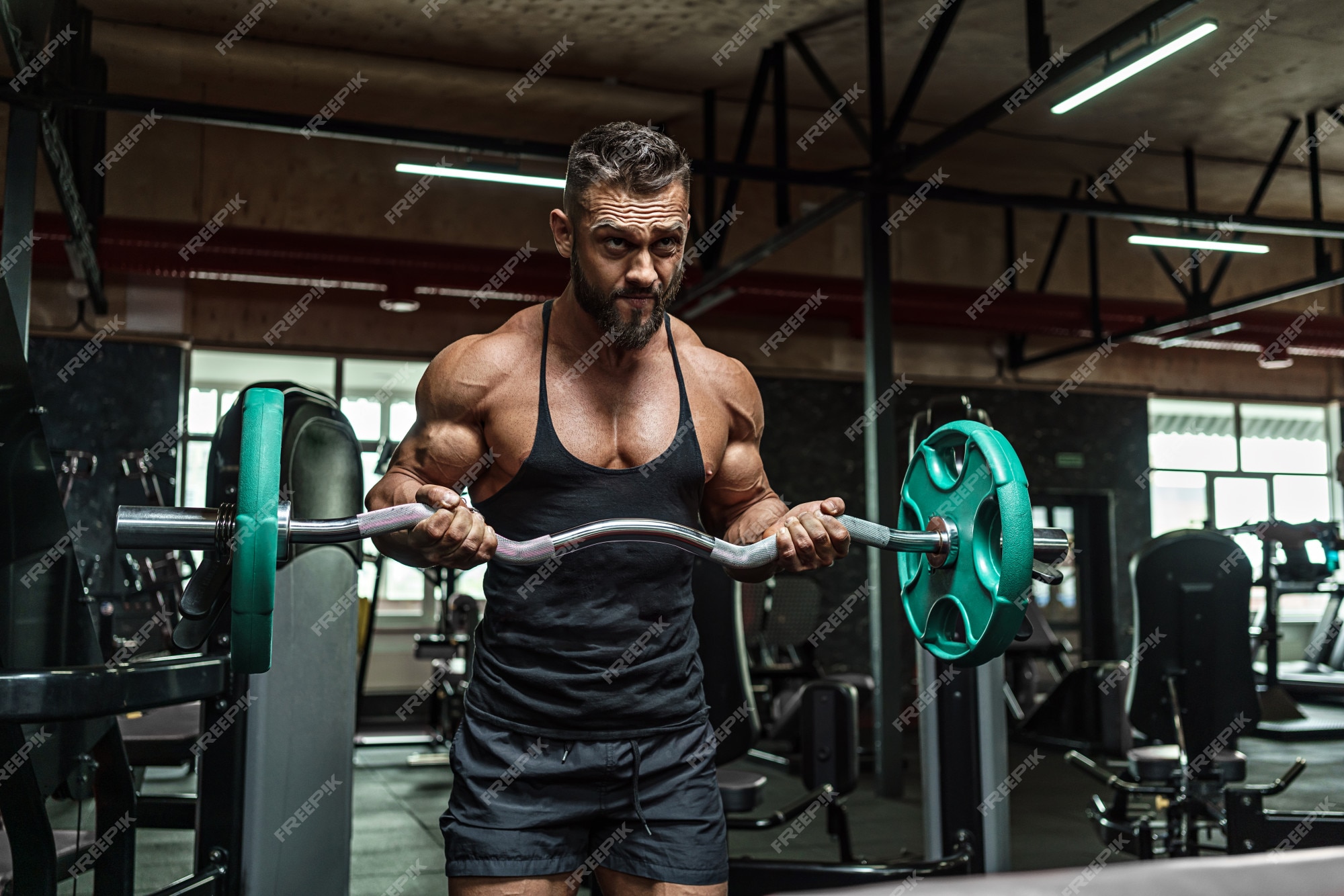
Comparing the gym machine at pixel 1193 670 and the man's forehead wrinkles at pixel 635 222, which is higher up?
the man's forehead wrinkles at pixel 635 222

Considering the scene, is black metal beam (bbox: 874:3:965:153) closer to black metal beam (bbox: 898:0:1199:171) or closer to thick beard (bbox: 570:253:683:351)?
black metal beam (bbox: 898:0:1199:171)

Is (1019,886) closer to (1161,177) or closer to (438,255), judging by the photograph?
(438,255)

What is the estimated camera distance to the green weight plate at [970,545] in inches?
55.5

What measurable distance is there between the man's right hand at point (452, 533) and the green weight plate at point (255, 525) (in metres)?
0.18

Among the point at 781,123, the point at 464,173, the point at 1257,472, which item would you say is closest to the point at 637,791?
the point at 464,173

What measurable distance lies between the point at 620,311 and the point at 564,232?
0.17 m

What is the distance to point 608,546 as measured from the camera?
1.56 meters

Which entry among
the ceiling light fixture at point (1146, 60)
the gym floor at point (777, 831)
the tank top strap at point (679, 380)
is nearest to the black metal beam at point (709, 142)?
the ceiling light fixture at point (1146, 60)

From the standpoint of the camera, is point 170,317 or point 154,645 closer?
point 154,645

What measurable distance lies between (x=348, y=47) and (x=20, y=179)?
2.58m

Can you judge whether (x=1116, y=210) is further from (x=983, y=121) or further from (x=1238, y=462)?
(x=1238, y=462)

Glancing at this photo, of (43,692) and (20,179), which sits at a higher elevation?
(20,179)

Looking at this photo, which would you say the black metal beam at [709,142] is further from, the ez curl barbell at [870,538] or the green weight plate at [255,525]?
the green weight plate at [255,525]

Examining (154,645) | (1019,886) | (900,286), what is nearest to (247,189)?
(154,645)
